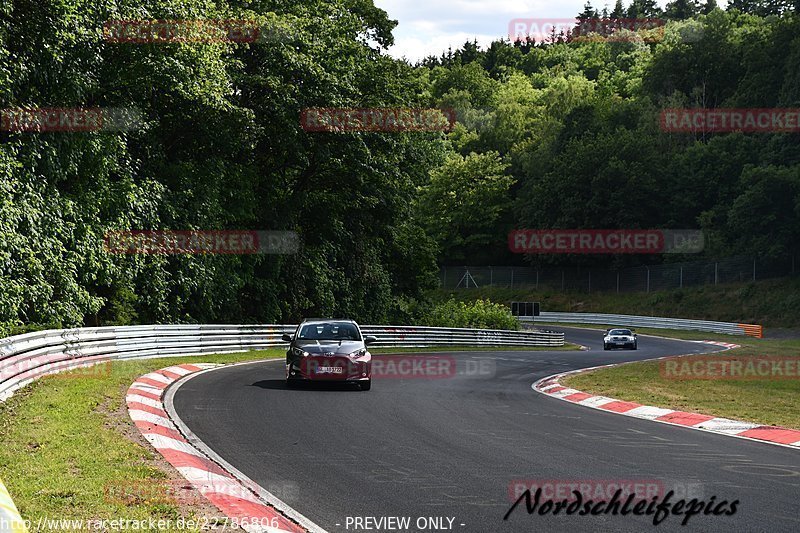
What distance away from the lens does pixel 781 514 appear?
6.96m

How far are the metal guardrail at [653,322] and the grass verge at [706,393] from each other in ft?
135

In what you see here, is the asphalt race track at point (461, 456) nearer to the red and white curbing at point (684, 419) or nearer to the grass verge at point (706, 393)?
the red and white curbing at point (684, 419)

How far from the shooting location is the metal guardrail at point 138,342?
1502 centimetres

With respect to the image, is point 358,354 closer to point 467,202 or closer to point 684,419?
point 684,419

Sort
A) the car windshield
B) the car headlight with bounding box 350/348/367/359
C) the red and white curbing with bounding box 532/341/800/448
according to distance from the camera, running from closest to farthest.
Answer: the red and white curbing with bounding box 532/341/800/448 → the car headlight with bounding box 350/348/367/359 → the car windshield

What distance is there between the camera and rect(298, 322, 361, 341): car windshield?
18.5 meters

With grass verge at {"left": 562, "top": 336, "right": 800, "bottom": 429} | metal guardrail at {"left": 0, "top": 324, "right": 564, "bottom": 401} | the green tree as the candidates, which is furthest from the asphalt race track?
the green tree

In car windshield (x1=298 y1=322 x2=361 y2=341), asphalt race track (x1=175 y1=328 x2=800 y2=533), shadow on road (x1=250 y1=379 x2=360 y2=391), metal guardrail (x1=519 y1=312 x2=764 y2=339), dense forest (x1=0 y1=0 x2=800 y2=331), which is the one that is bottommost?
metal guardrail (x1=519 y1=312 x2=764 y2=339)

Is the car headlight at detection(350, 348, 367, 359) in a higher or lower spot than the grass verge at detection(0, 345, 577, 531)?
higher

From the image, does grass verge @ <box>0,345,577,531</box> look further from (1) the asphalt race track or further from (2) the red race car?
(2) the red race car

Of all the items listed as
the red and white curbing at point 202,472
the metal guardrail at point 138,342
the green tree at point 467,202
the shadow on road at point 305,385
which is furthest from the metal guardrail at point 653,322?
the red and white curbing at point 202,472

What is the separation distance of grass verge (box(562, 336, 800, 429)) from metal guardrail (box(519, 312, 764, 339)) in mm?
41238

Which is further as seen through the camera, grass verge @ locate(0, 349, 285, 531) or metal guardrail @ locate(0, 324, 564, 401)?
metal guardrail @ locate(0, 324, 564, 401)

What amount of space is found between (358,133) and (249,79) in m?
5.40
